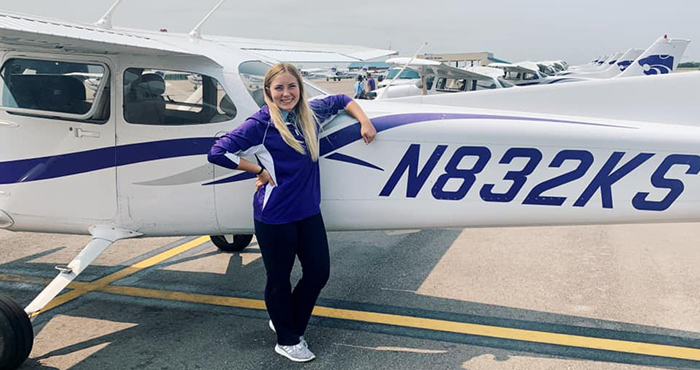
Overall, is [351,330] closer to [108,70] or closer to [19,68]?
[108,70]

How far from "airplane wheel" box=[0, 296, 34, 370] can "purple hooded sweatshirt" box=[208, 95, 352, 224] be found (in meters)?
1.57

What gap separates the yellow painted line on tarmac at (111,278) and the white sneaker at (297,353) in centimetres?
198

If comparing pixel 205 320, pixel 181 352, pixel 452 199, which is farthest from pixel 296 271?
pixel 452 199

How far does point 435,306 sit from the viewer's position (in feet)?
14.0

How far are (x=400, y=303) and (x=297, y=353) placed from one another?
1.18 meters

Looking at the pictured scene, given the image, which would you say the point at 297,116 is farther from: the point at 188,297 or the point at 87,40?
the point at 188,297

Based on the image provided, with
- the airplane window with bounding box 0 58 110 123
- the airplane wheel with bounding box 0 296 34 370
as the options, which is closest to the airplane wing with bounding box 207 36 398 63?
the airplane window with bounding box 0 58 110 123

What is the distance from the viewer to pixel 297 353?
340 centimetres

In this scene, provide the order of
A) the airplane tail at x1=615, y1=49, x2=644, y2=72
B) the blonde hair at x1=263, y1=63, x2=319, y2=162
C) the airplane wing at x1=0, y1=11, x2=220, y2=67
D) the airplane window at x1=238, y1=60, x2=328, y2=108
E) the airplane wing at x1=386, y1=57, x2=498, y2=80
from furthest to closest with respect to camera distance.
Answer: the airplane tail at x1=615, y1=49, x2=644, y2=72, the airplane wing at x1=386, y1=57, x2=498, y2=80, the airplane window at x1=238, y1=60, x2=328, y2=108, the blonde hair at x1=263, y1=63, x2=319, y2=162, the airplane wing at x1=0, y1=11, x2=220, y2=67

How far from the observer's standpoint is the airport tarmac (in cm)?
350

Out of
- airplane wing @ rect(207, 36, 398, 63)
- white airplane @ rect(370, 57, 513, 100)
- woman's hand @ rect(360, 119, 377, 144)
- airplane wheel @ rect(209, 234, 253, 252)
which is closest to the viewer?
woman's hand @ rect(360, 119, 377, 144)

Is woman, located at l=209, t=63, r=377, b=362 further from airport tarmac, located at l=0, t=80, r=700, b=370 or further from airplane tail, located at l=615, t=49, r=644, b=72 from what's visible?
airplane tail, located at l=615, t=49, r=644, b=72

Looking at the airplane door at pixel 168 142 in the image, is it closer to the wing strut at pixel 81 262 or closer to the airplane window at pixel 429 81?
the wing strut at pixel 81 262

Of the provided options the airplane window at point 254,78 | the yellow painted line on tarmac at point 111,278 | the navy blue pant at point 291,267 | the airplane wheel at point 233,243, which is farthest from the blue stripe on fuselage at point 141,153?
the airplane wheel at point 233,243
